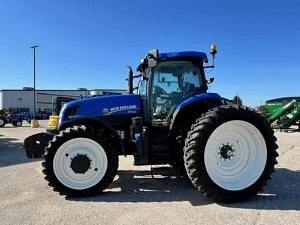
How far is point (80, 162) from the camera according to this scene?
3.78 m

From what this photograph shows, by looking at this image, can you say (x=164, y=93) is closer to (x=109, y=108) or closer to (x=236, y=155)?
(x=109, y=108)

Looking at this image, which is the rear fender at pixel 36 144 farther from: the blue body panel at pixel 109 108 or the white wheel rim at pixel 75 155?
the white wheel rim at pixel 75 155

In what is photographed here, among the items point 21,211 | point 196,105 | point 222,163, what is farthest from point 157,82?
point 21,211

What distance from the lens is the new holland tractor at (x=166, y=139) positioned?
360 centimetres

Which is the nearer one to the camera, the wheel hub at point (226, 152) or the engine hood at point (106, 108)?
the wheel hub at point (226, 152)

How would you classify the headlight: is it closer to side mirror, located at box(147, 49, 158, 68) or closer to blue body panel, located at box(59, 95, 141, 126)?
blue body panel, located at box(59, 95, 141, 126)

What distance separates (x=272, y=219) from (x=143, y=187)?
6.97ft

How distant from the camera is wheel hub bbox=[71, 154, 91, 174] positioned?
3770 millimetres

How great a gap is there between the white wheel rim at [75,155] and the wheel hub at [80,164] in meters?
0.05

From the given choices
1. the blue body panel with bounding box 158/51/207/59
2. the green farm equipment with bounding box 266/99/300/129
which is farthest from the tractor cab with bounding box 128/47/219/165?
the green farm equipment with bounding box 266/99/300/129

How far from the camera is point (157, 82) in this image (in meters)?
4.40

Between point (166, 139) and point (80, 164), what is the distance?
1.50 m

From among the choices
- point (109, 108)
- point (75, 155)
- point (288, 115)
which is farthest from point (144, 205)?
point (288, 115)

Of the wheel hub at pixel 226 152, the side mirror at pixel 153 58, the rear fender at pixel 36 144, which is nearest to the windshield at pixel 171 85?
the side mirror at pixel 153 58
